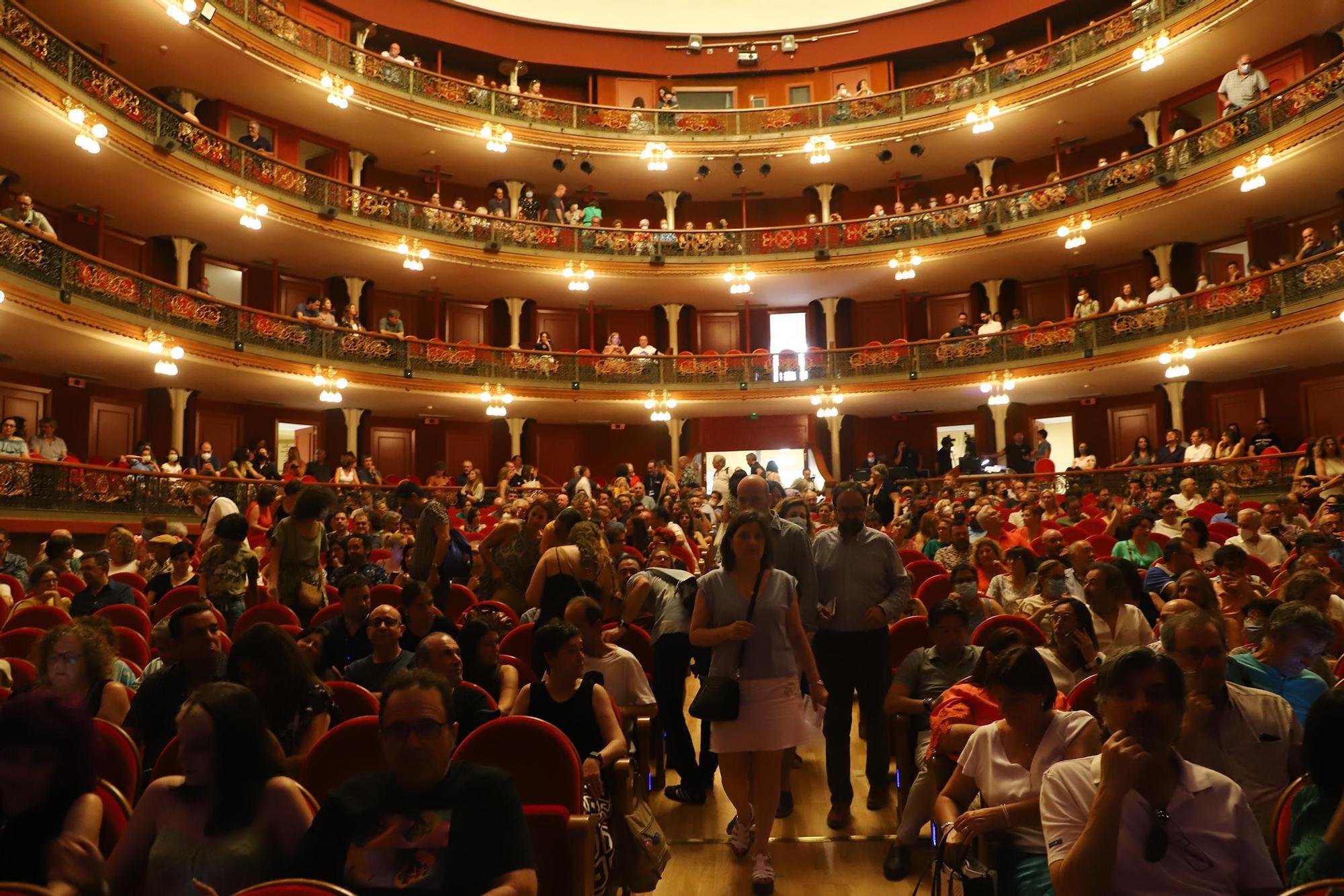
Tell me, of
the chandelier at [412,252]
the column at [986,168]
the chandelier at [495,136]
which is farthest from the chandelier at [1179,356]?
the chandelier at [412,252]

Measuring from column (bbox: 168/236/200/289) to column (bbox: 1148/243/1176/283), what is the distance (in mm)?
18801

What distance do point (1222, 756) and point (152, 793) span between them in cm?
301

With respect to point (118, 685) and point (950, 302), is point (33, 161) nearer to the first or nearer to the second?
point (118, 685)

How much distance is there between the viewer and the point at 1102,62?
17109mm

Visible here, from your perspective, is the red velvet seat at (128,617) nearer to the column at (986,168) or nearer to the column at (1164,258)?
the column at (1164,258)

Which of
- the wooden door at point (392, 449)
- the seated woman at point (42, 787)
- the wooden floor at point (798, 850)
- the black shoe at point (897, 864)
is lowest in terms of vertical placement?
the wooden floor at point (798, 850)

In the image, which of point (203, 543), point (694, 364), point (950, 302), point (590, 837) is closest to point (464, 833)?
point (590, 837)

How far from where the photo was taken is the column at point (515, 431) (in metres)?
20.3

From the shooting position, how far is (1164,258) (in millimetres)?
18000

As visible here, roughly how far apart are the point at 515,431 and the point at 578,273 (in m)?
3.90

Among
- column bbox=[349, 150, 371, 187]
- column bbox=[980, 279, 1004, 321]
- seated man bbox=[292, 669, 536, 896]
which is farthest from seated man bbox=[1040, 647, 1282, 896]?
column bbox=[349, 150, 371, 187]

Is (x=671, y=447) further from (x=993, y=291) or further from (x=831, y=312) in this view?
(x=993, y=291)

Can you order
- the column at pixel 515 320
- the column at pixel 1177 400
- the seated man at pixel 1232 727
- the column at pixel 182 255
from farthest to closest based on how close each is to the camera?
1. the column at pixel 515 320
2. the column at pixel 1177 400
3. the column at pixel 182 255
4. the seated man at pixel 1232 727

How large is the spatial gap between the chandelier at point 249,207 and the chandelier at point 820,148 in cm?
1140
